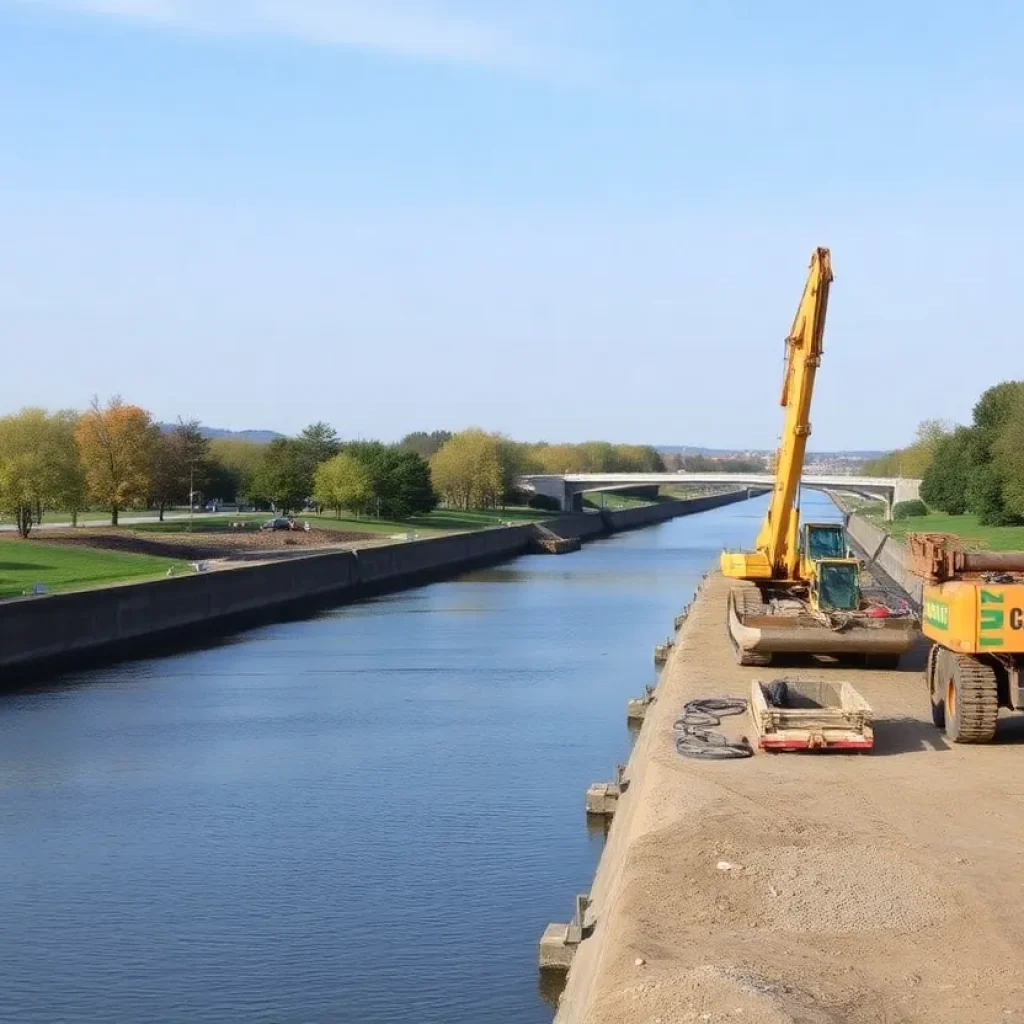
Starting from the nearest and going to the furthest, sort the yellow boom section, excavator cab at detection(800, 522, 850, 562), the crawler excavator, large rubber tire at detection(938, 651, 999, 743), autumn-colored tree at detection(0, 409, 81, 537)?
1. large rubber tire at detection(938, 651, 999, 743)
2. the crawler excavator
3. the yellow boom section
4. excavator cab at detection(800, 522, 850, 562)
5. autumn-colored tree at detection(0, 409, 81, 537)

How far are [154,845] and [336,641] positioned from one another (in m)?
27.5

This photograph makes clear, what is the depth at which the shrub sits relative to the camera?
11831cm

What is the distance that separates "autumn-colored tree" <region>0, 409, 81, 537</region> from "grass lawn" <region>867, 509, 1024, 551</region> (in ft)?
112

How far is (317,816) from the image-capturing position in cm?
2391

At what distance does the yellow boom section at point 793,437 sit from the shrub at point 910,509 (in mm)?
84178

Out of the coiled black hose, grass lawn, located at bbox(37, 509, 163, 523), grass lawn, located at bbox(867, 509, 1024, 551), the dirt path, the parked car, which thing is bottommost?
the dirt path

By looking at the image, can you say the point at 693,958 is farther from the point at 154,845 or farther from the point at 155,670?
the point at 155,670

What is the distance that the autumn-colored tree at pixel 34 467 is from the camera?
61594 millimetres

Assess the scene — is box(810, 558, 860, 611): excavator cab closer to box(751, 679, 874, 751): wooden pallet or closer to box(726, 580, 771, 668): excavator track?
box(726, 580, 771, 668): excavator track

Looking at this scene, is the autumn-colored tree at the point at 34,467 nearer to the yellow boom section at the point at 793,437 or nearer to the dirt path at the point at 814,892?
the yellow boom section at the point at 793,437

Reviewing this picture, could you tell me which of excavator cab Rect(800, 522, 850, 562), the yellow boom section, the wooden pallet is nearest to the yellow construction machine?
the wooden pallet

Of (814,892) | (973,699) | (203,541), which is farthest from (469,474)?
(814,892)

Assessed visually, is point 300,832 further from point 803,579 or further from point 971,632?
point 803,579

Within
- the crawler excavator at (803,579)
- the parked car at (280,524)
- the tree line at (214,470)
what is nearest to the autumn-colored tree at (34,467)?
the tree line at (214,470)
